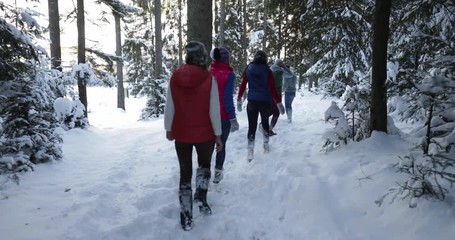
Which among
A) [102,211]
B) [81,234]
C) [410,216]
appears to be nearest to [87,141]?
[102,211]

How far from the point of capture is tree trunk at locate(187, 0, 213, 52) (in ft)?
21.3

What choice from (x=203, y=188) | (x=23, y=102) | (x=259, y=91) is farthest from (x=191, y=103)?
(x=23, y=102)

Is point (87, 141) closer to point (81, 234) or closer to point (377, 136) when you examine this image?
point (81, 234)

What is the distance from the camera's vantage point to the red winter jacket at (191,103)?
4.04 m

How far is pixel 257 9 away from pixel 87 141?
2316 centimetres

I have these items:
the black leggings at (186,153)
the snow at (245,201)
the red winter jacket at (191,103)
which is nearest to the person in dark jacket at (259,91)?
the snow at (245,201)

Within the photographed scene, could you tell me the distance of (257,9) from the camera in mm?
29734

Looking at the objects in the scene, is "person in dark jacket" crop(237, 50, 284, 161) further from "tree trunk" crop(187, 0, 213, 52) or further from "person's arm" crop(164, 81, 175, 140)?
"person's arm" crop(164, 81, 175, 140)

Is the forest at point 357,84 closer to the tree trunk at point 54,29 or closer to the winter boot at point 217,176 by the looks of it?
the tree trunk at point 54,29

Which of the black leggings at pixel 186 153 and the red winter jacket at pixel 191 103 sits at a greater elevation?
the red winter jacket at pixel 191 103

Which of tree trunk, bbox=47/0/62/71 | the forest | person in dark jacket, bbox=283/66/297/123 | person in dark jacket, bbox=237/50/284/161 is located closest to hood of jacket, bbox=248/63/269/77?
person in dark jacket, bbox=237/50/284/161

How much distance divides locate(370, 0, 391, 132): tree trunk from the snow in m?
0.44

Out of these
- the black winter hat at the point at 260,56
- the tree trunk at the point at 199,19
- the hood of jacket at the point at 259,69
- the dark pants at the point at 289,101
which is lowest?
the dark pants at the point at 289,101

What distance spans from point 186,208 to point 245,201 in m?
1.04
